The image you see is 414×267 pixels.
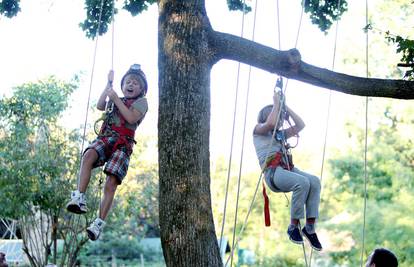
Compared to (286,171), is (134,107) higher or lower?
higher

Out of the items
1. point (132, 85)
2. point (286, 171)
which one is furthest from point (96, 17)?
point (286, 171)

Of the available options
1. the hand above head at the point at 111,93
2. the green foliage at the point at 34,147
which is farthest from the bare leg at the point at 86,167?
the green foliage at the point at 34,147

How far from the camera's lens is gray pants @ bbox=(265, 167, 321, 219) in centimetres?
564

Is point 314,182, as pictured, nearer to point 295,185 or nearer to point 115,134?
point 295,185

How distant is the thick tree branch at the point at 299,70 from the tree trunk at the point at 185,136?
0.23 metres

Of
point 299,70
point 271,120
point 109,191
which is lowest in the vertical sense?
point 109,191

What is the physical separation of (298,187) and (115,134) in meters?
1.41

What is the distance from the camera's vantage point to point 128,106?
5.37m

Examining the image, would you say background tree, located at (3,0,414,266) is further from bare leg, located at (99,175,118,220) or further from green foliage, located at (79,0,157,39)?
green foliage, located at (79,0,157,39)

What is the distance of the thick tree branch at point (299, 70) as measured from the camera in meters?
5.02

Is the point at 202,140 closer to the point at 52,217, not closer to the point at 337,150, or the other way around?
the point at 52,217

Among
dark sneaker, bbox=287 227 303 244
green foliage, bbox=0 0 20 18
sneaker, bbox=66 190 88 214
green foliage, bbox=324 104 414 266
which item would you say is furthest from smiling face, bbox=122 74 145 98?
green foliage, bbox=324 104 414 266

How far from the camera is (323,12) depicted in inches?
297

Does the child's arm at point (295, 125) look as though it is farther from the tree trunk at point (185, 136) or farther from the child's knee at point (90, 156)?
the child's knee at point (90, 156)
